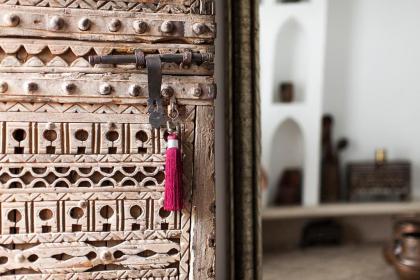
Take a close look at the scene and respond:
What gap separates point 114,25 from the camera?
3.74ft

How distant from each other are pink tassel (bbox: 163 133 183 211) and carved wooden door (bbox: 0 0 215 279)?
48 mm

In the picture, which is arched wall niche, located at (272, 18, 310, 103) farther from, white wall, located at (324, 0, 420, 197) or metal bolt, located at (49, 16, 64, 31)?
metal bolt, located at (49, 16, 64, 31)

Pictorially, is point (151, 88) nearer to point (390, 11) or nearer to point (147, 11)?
point (147, 11)

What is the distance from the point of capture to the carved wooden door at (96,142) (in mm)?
1134

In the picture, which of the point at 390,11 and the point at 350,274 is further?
the point at 390,11

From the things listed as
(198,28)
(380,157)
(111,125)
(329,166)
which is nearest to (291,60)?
(329,166)

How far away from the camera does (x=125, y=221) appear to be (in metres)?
→ 1.19

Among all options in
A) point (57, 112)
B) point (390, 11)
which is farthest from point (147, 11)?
point (390, 11)

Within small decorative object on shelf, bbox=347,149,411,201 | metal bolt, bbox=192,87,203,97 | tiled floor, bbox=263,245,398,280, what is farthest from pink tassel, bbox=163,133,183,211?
small decorative object on shelf, bbox=347,149,411,201

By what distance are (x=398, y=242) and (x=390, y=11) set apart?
146cm

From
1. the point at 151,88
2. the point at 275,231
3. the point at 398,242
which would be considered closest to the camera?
the point at 151,88

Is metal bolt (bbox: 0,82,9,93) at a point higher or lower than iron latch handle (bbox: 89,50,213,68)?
lower

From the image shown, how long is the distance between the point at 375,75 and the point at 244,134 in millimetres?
1899

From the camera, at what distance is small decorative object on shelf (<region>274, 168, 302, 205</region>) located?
2883 mm
